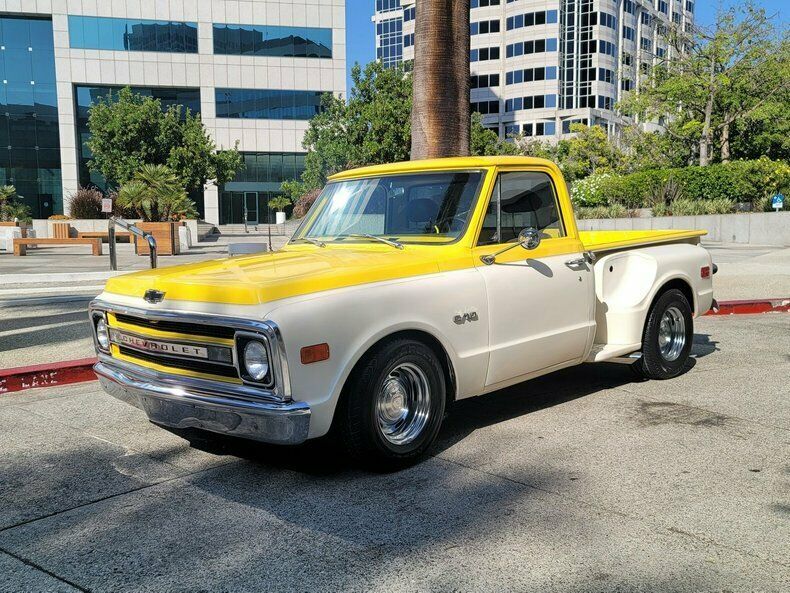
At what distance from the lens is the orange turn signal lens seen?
3.86 m

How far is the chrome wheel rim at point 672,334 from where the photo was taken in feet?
21.7

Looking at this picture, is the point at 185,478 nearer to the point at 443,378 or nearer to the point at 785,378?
the point at 443,378

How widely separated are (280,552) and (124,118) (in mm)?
44524

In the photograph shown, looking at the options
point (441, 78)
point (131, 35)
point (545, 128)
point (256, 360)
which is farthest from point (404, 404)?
point (545, 128)

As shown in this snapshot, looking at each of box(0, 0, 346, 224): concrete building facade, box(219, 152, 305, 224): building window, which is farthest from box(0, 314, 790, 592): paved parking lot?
box(219, 152, 305, 224): building window

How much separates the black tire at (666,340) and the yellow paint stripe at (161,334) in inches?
151

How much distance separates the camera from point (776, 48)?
1219 inches

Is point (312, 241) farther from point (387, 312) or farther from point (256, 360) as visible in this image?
point (256, 360)

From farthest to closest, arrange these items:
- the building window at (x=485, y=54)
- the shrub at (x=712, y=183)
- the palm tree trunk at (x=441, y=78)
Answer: the building window at (x=485, y=54) < the shrub at (x=712, y=183) < the palm tree trunk at (x=441, y=78)

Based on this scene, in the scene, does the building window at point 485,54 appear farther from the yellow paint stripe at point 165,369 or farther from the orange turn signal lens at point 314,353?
the orange turn signal lens at point 314,353

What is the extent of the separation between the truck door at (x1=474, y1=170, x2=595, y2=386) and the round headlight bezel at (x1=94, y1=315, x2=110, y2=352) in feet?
8.00

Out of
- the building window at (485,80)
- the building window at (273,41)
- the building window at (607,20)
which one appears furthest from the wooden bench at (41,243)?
the building window at (607,20)

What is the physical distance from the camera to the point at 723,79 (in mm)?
30531

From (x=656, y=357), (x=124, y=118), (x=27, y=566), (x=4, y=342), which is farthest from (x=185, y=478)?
(x=124, y=118)
